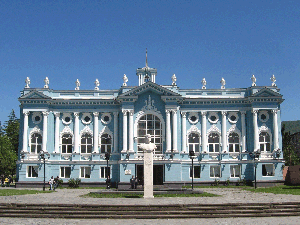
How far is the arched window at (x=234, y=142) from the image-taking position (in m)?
51.8

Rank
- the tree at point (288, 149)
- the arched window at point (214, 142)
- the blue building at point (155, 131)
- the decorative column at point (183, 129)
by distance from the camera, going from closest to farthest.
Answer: the blue building at point (155, 131)
the decorative column at point (183, 129)
the arched window at point (214, 142)
the tree at point (288, 149)

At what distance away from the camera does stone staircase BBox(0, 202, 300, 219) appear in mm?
22219

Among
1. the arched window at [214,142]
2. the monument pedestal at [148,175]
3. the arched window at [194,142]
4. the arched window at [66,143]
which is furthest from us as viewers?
the arched window at [66,143]

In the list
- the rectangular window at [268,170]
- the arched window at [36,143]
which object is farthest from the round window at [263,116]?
the arched window at [36,143]

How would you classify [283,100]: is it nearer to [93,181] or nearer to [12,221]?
[93,181]

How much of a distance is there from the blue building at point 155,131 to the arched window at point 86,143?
5.0 inches

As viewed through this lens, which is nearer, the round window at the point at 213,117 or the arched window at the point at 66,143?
the arched window at the point at 66,143

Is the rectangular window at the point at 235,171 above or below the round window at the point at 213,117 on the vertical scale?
below

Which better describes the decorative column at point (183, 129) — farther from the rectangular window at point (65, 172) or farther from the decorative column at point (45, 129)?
the decorative column at point (45, 129)

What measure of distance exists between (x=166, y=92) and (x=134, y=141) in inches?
281

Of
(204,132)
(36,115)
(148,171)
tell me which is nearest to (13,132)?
(36,115)

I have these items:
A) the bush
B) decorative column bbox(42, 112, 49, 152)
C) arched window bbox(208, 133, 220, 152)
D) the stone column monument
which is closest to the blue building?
arched window bbox(208, 133, 220, 152)

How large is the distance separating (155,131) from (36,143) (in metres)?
14.9

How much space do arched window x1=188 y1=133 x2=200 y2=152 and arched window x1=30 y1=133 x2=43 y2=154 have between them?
18.7 meters
